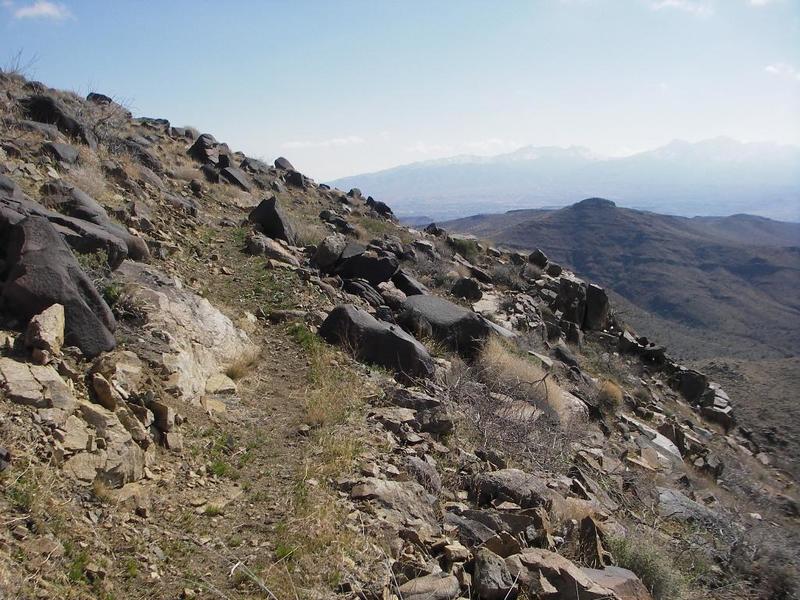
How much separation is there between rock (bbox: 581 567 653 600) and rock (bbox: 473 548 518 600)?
2.55ft

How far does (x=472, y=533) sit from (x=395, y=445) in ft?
4.75

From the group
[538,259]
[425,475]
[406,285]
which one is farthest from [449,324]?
[538,259]

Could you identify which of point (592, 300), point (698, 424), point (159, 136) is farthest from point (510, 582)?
point (159, 136)

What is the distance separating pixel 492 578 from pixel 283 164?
25.6 metres

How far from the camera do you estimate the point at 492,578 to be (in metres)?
4.03

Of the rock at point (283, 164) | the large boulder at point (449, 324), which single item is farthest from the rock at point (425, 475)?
the rock at point (283, 164)

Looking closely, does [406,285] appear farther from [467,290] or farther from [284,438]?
[284,438]

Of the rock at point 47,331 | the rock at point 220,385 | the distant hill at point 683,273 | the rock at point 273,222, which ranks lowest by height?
the distant hill at point 683,273

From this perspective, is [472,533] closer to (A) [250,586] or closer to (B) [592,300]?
(A) [250,586]

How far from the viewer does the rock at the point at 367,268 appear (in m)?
11.6

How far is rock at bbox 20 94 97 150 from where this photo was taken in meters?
11.9

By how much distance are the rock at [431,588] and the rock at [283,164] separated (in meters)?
24.7

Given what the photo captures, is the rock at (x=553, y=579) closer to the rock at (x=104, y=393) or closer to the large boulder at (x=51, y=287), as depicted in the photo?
the rock at (x=104, y=393)

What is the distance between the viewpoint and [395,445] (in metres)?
5.86
